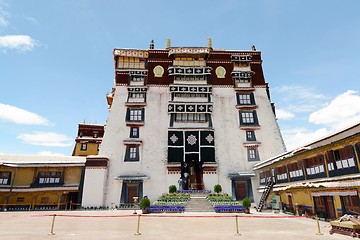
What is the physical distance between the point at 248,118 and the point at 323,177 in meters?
20.8

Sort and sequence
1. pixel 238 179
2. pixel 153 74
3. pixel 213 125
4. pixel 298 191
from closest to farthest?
pixel 298 191
pixel 238 179
pixel 213 125
pixel 153 74

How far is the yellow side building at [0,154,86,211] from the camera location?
3091 centimetres

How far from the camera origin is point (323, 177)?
18.6 m

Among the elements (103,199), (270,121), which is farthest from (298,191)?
(103,199)

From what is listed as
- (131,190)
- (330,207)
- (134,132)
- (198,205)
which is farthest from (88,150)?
(330,207)

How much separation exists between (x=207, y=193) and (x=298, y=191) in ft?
42.6

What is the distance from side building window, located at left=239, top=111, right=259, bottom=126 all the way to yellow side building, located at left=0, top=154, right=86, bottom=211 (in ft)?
84.4

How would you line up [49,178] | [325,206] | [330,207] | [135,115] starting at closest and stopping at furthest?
[330,207], [325,206], [49,178], [135,115]

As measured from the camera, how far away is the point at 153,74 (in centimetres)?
4112

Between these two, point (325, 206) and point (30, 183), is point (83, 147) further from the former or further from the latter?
point (325, 206)

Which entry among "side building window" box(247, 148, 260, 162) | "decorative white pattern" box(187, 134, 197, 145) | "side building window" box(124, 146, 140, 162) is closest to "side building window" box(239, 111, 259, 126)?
"side building window" box(247, 148, 260, 162)

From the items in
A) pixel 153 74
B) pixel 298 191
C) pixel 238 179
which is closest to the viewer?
pixel 298 191

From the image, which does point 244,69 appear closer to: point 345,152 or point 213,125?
point 213,125

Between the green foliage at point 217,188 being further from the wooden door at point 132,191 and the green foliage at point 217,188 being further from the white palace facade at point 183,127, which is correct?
the wooden door at point 132,191
